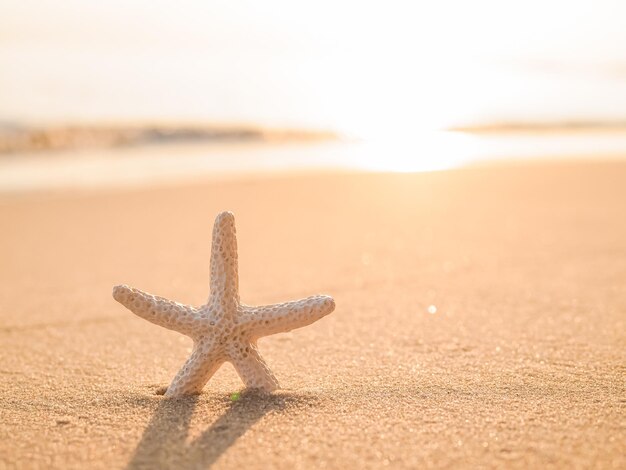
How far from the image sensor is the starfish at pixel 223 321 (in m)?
2.26

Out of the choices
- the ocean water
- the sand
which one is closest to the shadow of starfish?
the sand

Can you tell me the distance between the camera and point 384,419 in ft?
7.06

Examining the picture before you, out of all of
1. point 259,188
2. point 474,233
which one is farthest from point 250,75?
point 474,233

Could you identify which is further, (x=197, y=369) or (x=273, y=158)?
(x=273, y=158)

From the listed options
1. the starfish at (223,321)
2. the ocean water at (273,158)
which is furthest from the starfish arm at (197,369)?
the ocean water at (273,158)

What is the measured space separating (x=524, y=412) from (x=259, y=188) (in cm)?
632

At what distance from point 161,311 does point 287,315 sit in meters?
0.39

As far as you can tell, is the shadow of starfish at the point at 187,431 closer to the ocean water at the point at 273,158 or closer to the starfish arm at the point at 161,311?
the starfish arm at the point at 161,311

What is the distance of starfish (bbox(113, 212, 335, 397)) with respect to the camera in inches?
88.8

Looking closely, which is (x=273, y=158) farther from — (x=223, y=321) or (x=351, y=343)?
(x=223, y=321)

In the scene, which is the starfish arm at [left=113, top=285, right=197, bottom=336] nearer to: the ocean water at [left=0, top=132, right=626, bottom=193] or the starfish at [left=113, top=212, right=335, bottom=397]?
the starfish at [left=113, top=212, right=335, bottom=397]

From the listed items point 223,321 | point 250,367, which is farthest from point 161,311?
point 250,367

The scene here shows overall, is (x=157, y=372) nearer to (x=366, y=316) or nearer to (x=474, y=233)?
(x=366, y=316)

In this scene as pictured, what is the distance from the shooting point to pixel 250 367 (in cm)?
228
